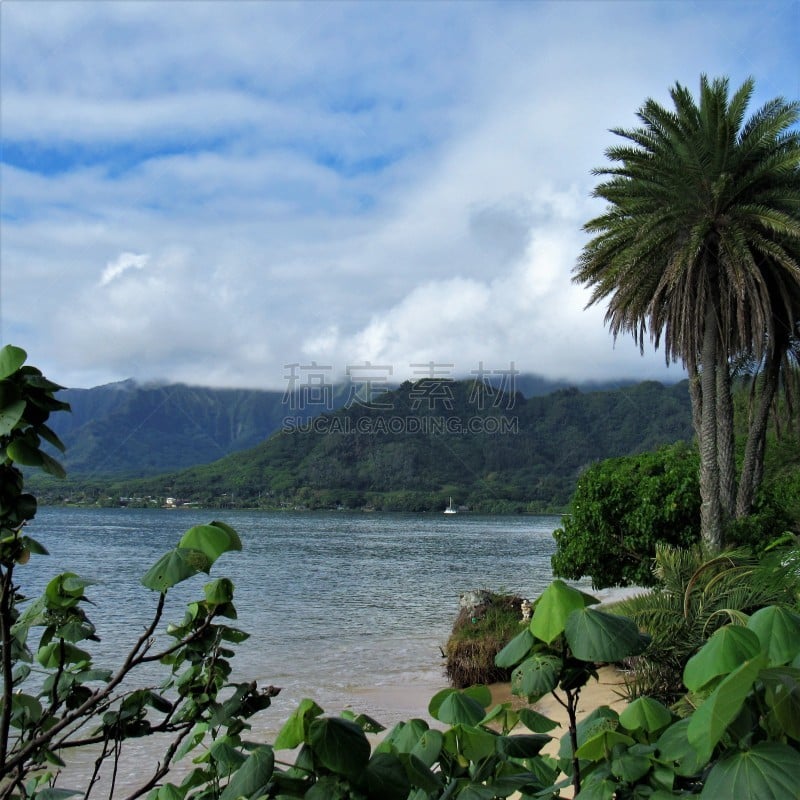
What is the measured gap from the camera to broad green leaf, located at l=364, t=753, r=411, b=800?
1.50 metres

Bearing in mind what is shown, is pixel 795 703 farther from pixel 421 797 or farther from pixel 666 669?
pixel 666 669

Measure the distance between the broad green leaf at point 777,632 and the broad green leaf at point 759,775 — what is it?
182 mm

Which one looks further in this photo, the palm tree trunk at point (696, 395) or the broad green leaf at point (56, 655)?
the palm tree trunk at point (696, 395)

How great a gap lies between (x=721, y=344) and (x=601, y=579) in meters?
5.61

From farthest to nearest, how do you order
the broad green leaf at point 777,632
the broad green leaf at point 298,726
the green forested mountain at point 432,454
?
the green forested mountain at point 432,454, the broad green leaf at point 298,726, the broad green leaf at point 777,632

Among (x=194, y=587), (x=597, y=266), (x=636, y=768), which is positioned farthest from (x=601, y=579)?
(x=194, y=587)

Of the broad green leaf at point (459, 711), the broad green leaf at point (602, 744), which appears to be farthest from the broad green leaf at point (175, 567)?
the broad green leaf at point (602, 744)

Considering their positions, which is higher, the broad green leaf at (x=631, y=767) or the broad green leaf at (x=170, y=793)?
the broad green leaf at (x=631, y=767)

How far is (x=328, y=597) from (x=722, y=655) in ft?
119

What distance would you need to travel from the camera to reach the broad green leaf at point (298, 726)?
5.22 feet

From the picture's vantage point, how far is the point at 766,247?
14453 millimetres

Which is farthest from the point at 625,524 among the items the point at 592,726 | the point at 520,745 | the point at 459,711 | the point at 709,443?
the point at 459,711

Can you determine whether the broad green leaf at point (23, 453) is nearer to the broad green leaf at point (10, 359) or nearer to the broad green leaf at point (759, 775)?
the broad green leaf at point (10, 359)

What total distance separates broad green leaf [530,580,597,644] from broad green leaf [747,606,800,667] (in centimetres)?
36
